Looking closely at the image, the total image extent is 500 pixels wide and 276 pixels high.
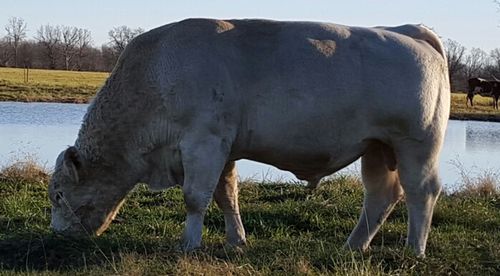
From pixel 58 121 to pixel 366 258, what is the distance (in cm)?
2164

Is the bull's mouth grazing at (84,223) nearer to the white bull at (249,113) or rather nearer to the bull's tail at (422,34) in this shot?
the white bull at (249,113)

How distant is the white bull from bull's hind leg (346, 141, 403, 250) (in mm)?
329

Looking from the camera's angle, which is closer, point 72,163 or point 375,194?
point 72,163

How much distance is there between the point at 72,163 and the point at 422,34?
330 centimetres

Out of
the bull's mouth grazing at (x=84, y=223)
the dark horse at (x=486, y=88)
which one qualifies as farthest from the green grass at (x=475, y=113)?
the bull's mouth grazing at (x=84, y=223)

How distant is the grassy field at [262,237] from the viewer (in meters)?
6.05

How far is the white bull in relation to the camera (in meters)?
6.83

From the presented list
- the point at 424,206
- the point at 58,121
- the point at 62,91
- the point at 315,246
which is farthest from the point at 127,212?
the point at 62,91

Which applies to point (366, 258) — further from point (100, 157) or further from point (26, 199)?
point (26, 199)

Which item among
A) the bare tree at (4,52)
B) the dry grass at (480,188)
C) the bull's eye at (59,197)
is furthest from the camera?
the bare tree at (4,52)

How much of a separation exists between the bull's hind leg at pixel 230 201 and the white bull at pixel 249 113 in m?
0.58

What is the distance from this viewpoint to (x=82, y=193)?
7.36 metres

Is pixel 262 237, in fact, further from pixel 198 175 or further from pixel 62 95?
pixel 62 95

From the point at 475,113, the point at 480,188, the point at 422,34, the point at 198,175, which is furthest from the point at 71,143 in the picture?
the point at 475,113
